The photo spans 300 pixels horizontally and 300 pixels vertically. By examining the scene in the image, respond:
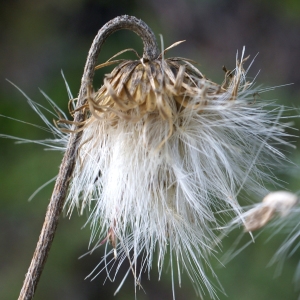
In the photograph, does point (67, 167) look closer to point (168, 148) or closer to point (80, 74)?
point (168, 148)

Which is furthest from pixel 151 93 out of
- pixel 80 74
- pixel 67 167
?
pixel 80 74

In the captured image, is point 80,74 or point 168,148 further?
point 80,74

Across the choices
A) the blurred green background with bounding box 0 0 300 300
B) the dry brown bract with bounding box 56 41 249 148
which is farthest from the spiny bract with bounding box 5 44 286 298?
the blurred green background with bounding box 0 0 300 300

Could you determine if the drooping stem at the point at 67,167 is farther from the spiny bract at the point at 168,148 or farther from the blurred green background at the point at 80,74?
the blurred green background at the point at 80,74

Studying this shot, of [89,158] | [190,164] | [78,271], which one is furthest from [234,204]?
[78,271]

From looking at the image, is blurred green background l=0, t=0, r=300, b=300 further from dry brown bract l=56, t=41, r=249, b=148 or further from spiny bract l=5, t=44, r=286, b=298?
dry brown bract l=56, t=41, r=249, b=148

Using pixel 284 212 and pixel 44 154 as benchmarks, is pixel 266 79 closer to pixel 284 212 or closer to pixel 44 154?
pixel 44 154
